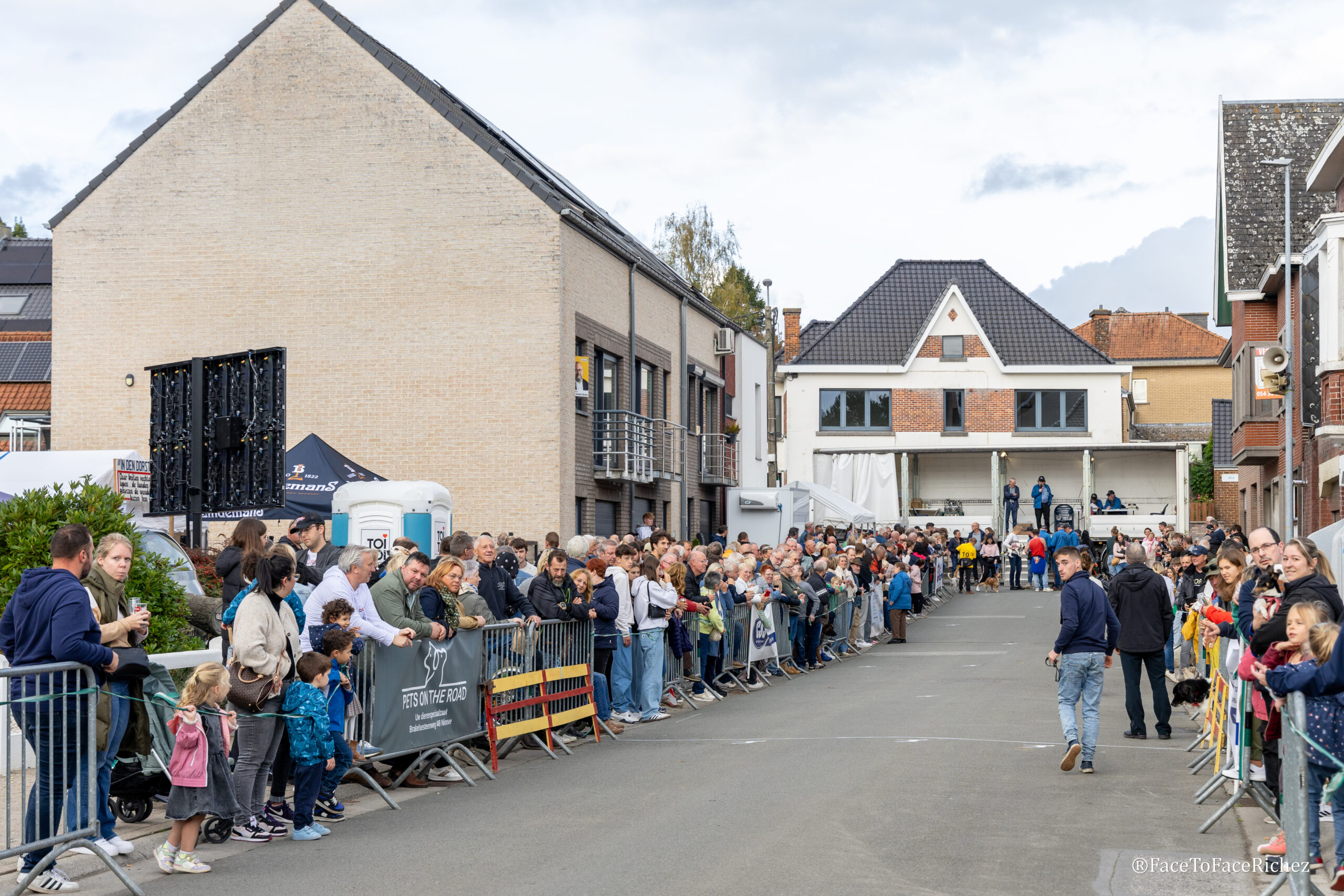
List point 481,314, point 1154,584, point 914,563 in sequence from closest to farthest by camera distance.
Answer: point 1154,584 < point 481,314 < point 914,563

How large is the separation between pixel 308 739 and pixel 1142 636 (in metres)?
8.95

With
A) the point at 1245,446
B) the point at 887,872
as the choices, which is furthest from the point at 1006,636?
the point at 887,872

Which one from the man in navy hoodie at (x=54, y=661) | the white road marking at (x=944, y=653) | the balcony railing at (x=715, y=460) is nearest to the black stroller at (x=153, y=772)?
the man in navy hoodie at (x=54, y=661)

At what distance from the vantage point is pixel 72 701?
7672mm

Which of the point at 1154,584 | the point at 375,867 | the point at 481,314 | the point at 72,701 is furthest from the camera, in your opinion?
the point at 481,314

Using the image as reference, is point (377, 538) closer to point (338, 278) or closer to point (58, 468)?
point (58, 468)

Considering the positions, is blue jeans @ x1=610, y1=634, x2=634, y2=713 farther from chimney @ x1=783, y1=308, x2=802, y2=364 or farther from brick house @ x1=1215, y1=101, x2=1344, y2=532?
chimney @ x1=783, y1=308, x2=802, y2=364

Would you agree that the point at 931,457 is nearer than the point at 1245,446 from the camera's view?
No

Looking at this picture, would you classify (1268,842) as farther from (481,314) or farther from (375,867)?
(481,314)

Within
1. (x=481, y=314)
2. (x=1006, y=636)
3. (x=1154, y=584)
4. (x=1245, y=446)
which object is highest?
(x=481, y=314)

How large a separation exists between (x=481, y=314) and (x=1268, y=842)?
64.7 feet

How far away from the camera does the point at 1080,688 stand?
12.3 metres

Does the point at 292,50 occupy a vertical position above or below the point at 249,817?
above

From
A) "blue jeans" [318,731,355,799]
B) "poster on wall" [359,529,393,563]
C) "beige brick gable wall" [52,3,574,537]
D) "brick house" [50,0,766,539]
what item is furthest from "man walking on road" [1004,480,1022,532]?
"blue jeans" [318,731,355,799]
